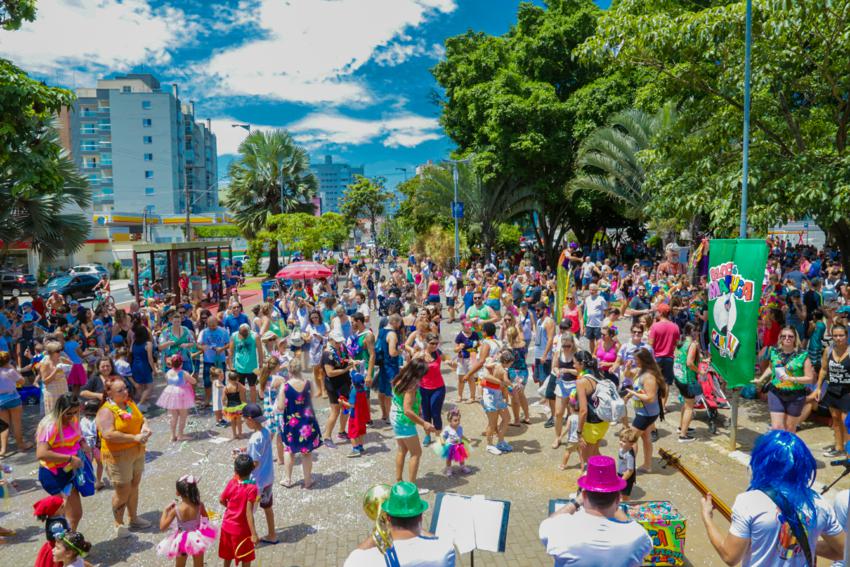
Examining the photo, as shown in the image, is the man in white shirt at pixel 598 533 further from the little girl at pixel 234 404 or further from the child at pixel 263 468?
the little girl at pixel 234 404

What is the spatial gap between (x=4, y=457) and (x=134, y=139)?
244 feet

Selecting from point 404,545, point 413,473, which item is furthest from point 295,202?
point 404,545

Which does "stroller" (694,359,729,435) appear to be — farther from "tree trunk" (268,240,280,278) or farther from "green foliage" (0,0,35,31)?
"tree trunk" (268,240,280,278)

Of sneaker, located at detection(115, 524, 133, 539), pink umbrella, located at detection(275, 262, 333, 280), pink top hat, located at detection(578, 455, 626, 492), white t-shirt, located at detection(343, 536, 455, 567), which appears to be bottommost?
sneaker, located at detection(115, 524, 133, 539)

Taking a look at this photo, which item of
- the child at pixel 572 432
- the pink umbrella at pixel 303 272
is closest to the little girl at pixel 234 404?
the child at pixel 572 432

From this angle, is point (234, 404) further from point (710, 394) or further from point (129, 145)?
point (129, 145)

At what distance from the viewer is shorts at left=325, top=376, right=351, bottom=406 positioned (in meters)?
8.03

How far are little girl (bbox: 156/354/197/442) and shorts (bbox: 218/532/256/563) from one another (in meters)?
4.15

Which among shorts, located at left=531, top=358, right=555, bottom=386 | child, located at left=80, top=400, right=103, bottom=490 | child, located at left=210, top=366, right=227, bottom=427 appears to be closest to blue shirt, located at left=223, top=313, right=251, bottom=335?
child, located at left=210, top=366, right=227, bottom=427

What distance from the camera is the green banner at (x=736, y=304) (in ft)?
22.4

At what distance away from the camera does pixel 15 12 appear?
34.2 feet

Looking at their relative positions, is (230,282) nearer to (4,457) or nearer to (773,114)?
(4,457)

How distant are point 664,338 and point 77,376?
9236mm

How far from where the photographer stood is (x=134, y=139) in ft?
238
